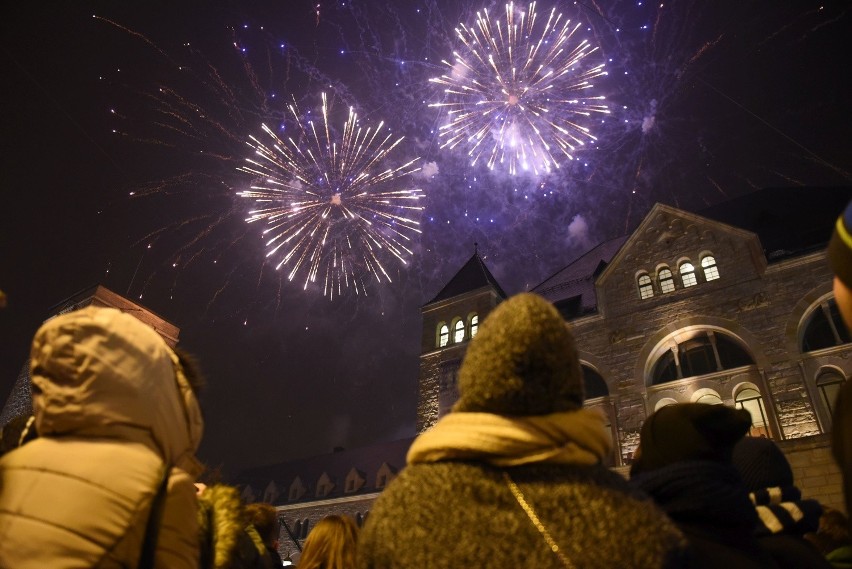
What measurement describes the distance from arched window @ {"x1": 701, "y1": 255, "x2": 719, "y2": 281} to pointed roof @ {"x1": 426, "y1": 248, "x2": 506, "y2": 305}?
365 inches

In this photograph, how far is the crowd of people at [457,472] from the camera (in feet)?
4.91

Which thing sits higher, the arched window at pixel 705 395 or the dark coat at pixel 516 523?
the arched window at pixel 705 395

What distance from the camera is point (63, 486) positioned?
1.75 m

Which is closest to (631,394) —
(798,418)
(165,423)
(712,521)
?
(798,418)

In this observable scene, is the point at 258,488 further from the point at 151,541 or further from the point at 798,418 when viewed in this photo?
the point at 151,541

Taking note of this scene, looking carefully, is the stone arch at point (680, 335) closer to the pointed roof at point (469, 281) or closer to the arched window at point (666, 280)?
the arched window at point (666, 280)

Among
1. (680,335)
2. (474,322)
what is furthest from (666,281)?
(474,322)

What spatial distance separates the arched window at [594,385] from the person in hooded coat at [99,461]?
650 inches

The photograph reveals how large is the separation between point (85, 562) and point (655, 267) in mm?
19252

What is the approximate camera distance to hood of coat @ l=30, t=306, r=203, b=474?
6.13 feet

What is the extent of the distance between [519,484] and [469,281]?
78.1 feet

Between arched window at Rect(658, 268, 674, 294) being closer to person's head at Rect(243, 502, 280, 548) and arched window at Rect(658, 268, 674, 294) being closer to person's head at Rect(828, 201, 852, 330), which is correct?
person's head at Rect(243, 502, 280, 548)

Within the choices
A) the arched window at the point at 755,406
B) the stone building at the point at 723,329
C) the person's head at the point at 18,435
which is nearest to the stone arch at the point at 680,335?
Answer: the stone building at the point at 723,329

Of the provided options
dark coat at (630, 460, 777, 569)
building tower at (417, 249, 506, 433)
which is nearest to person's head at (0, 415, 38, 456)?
dark coat at (630, 460, 777, 569)
